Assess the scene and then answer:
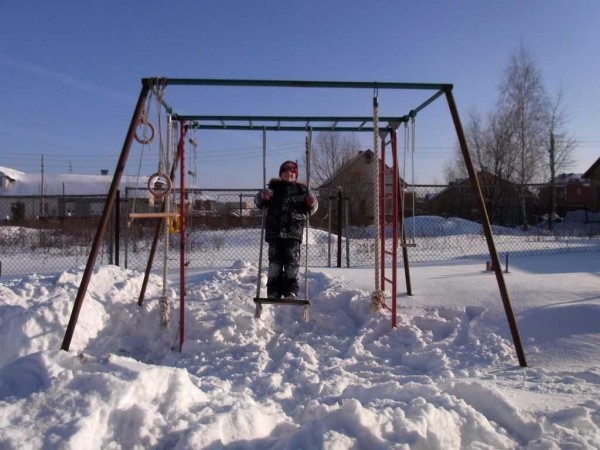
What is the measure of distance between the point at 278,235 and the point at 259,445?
2.93 meters

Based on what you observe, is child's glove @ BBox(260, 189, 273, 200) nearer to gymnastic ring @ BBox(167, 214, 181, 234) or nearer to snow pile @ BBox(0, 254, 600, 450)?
gymnastic ring @ BBox(167, 214, 181, 234)

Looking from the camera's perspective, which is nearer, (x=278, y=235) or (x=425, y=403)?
(x=425, y=403)

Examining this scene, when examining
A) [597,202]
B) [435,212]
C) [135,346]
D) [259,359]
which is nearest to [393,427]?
[259,359]

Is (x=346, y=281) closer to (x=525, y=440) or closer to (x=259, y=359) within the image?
(x=259, y=359)

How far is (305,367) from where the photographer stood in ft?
14.8

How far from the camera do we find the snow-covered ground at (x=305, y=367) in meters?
2.74

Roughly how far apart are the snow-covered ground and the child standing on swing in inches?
19.6

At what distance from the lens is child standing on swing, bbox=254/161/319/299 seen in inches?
214

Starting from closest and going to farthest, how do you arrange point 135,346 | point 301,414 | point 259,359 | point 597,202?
point 301,414 → point 259,359 → point 135,346 → point 597,202

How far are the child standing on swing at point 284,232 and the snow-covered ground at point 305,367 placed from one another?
0.50 meters

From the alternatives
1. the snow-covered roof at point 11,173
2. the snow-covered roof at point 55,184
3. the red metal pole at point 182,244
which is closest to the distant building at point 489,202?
the red metal pole at point 182,244

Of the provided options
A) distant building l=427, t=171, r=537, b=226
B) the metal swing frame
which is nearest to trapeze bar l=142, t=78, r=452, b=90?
the metal swing frame

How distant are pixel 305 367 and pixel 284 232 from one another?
62.1 inches

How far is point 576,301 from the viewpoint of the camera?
5645mm
